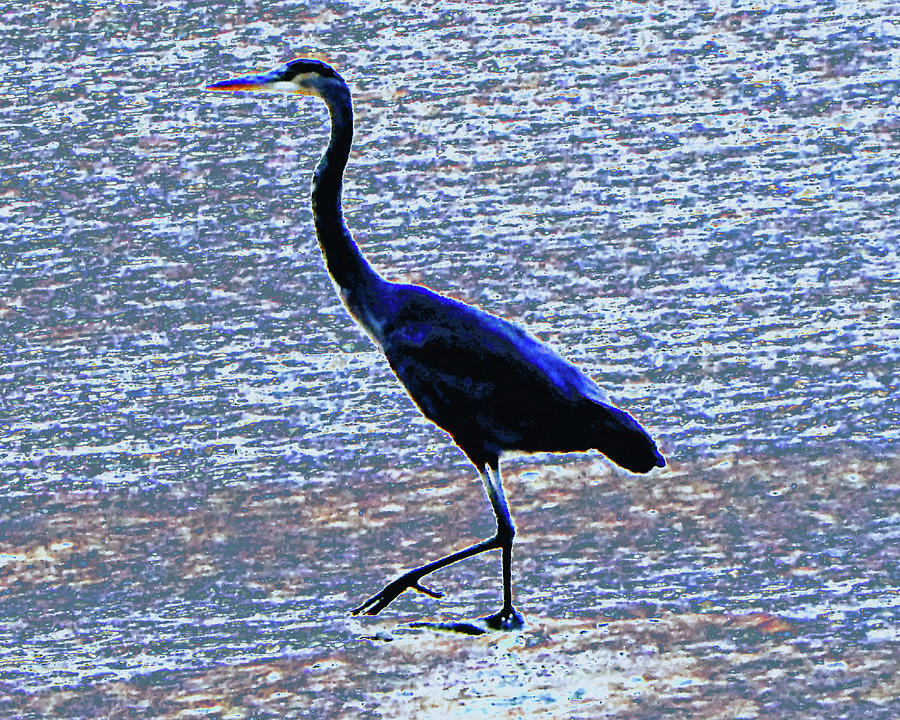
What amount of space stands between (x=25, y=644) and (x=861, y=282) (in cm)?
367

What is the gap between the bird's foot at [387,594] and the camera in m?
4.65

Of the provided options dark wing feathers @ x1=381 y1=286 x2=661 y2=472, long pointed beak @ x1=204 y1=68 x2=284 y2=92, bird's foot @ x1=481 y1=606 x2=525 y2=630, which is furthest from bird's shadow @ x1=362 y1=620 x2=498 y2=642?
long pointed beak @ x1=204 y1=68 x2=284 y2=92

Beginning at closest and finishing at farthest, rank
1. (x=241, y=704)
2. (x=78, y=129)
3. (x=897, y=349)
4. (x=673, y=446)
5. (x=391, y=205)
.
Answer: (x=241, y=704), (x=673, y=446), (x=897, y=349), (x=391, y=205), (x=78, y=129)

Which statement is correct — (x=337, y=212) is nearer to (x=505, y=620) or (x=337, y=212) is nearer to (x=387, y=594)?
(x=387, y=594)

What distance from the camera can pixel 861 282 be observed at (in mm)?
6926

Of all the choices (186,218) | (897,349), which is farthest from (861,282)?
(186,218)

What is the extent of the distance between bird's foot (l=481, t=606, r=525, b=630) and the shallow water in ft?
0.12

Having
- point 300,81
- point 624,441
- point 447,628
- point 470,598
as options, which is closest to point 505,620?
point 447,628

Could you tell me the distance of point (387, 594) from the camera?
4.67 metres

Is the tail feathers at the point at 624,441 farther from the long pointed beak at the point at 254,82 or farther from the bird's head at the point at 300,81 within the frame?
the long pointed beak at the point at 254,82

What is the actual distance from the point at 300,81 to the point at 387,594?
159 centimetres

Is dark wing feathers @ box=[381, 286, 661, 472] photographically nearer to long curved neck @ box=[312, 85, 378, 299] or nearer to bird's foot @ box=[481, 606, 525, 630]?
long curved neck @ box=[312, 85, 378, 299]

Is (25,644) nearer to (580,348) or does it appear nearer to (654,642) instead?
(654,642)

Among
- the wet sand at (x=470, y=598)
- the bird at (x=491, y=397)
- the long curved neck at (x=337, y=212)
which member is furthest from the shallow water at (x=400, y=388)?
the long curved neck at (x=337, y=212)
